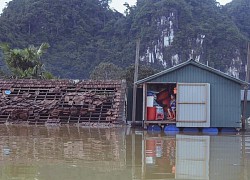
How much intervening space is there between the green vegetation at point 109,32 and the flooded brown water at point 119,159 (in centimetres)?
4665

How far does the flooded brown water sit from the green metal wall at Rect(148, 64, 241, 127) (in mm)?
5115

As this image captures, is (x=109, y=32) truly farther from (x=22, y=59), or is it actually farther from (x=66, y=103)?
(x=66, y=103)

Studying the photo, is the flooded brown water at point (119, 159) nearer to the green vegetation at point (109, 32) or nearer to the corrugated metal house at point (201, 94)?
the corrugated metal house at point (201, 94)

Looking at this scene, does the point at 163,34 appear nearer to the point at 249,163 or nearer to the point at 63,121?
the point at 63,121

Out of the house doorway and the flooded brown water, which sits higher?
the house doorway

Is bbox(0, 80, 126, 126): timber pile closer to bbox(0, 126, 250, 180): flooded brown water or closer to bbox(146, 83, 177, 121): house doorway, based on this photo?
bbox(146, 83, 177, 121): house doorway

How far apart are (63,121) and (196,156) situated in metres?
11.7

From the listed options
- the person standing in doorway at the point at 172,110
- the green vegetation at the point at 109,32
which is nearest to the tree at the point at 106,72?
the green vegetation at the point at 109,32

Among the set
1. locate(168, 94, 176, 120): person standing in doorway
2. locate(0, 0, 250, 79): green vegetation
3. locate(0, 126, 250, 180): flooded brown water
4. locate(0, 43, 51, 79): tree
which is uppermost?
locate(0, 0, 250, 79): green vegetation

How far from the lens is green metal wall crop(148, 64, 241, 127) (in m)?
19.4

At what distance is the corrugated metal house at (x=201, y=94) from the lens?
19141 millimetres

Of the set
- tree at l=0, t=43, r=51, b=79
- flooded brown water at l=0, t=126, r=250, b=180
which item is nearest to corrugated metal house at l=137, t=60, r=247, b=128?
flooded brown water at l=0, t=126, r=250, b=180

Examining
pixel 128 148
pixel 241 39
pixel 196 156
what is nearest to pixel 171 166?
pixel 196 156

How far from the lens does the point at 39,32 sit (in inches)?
2584
